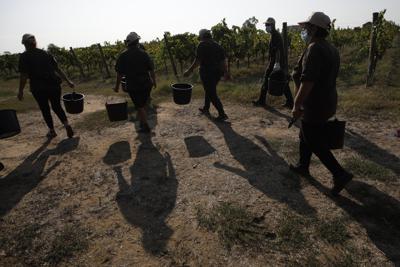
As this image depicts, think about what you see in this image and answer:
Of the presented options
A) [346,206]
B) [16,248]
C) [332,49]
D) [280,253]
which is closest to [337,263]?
[280,253]

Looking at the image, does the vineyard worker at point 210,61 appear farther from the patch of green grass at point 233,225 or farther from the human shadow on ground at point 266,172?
the patch of green grass at point 233,225

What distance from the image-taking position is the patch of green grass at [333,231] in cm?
306

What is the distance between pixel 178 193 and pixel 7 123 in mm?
3270

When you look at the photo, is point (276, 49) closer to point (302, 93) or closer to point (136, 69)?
point (136, 69)

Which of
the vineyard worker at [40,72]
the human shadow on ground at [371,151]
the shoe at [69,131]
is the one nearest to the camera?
the human shadow on ground at [371,151]

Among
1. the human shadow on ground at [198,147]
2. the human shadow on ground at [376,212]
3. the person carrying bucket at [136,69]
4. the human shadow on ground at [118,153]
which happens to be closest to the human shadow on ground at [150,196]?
the human shadow on ground at [118,153]

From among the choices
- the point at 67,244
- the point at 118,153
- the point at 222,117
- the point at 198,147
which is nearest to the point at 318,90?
the point at 198,147

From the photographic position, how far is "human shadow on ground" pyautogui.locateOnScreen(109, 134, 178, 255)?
337cm

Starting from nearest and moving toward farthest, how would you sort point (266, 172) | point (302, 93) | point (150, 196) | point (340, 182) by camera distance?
1. point (302, 93)
2. point (340, 182)
3. point (150, 196)
4. point (266, 172)

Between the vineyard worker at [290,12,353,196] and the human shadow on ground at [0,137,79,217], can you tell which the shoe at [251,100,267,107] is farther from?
the human shadow on ground at [0,137,79,217]

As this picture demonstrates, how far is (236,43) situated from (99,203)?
16.0m

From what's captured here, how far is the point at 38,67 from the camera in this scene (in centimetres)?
574

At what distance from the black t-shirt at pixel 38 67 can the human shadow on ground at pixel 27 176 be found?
1174mm

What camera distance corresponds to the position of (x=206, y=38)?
638cm
